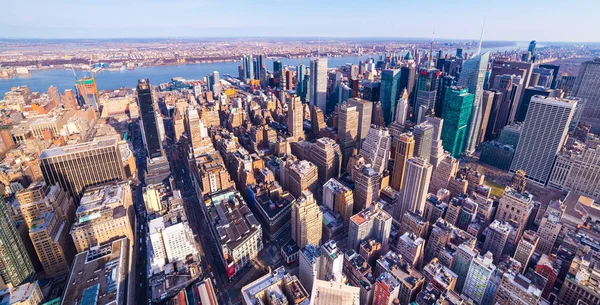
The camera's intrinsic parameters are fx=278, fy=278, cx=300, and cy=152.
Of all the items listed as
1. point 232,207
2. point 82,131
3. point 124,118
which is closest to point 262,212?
point 232,207

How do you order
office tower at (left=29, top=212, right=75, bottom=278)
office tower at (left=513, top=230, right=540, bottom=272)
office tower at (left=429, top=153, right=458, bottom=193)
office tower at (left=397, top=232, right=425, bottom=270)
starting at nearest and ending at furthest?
office tower at (left=513, top=230, right=540, bottom=272) < office tower at (left=29, top=212, right=75, bottom=278) < office tower at (left=397, top=232, right=425, bottom=270) < office tower at (left=429, top=153, right=458, bottom=193)

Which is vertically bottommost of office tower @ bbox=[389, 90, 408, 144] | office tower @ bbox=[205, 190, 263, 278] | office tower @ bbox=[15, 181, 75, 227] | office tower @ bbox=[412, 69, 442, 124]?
office tower @ bbox=[205, 190, 263, 278]

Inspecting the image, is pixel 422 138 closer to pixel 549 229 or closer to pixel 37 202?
pixel 549 229


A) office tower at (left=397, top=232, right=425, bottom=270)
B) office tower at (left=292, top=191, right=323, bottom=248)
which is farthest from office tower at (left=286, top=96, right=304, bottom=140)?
office tower at (left=397, top=232, right=425, bottom=270)

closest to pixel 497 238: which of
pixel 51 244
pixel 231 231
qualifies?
pixel 231 231

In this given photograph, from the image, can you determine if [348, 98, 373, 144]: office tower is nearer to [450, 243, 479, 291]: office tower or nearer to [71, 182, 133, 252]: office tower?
[450, 243, 479, 291]: office tower

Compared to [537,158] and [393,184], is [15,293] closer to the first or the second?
[393,184]
